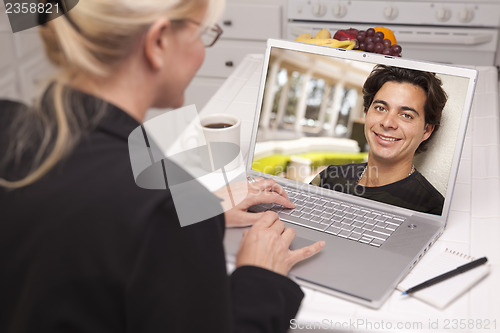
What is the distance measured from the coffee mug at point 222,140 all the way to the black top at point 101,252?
572 millimetres

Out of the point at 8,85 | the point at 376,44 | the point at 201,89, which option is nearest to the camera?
the point at 8,85

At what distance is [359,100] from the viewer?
996 mm

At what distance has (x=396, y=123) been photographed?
95 cm

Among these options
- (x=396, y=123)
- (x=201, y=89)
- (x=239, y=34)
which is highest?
(x=396, y=123)

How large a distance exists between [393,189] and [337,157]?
0.43 feet

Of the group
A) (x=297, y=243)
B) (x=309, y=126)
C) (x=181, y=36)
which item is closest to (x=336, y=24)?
(x=309, y=126)

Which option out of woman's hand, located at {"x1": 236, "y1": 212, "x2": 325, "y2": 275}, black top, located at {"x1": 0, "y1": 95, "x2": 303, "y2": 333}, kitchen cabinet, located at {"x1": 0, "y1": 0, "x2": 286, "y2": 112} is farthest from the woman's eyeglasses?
kitchen cabinet, located at {"x1": 0, "y1": 0, "x2": 286, "y2": 112}

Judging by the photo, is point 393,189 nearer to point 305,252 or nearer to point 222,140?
point 305,252

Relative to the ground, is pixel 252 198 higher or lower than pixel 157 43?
lower

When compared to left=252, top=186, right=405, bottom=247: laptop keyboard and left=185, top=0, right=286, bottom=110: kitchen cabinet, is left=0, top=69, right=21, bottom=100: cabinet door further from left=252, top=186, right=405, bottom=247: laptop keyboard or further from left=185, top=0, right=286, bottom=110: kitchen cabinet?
left=185, top=0, right=286, bottom=110: kitchen cabinet

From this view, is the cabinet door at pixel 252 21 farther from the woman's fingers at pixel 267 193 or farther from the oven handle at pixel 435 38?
the woman's fingers at pixel 267 193

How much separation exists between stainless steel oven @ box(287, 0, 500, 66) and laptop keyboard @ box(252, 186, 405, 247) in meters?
1.37

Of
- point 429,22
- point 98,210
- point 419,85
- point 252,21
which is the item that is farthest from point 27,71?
point 429,22

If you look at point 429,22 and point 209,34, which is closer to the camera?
point 209,34
